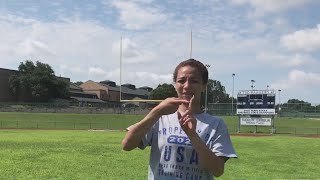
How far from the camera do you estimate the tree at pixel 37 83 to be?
113438mm

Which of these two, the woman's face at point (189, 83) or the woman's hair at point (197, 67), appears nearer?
the woman's face at point (189, 83)

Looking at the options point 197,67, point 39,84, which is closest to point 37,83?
point 39,84

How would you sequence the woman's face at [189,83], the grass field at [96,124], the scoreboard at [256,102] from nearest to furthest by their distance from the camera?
the woman's face at [189,83]
the scoreboard at [256,102]
the grass field at [96,124]

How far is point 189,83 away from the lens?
2.86 meters

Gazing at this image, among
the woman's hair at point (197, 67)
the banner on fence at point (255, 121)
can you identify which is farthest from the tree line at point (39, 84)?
the woman's hair at point (197, 67)

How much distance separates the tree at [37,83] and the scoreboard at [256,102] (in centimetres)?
7974

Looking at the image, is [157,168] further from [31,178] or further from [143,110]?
[143,110]

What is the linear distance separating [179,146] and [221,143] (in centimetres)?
27

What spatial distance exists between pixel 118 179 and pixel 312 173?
5.76 meters

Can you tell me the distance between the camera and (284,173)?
12.7 meters

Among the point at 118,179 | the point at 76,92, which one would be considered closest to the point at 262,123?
the point at 118,179

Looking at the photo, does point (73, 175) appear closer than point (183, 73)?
No

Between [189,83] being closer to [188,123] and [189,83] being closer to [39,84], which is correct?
→ [188,123]

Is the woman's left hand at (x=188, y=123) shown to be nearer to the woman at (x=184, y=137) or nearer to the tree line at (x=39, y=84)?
the woman at (x=184, y=137)
